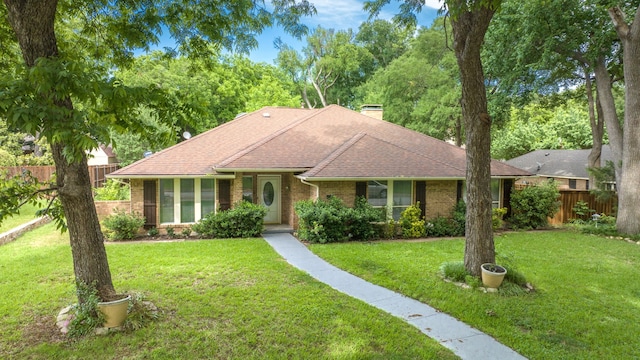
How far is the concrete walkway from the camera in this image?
5.05m

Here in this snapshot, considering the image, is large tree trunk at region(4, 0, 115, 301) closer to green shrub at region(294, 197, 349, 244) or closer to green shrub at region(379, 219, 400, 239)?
green shrub at region(294, 197, 349, 244)

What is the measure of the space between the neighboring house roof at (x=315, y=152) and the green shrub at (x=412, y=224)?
1271 mm

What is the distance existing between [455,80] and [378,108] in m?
8.58

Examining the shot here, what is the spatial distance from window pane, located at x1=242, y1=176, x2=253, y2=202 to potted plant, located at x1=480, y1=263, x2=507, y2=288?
29.5 ft

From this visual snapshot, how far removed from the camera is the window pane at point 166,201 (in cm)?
1283

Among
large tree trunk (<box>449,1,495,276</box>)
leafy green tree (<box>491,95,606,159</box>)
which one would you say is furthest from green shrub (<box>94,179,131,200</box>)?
leafy green tree (<box>491,95,606,159</box>)

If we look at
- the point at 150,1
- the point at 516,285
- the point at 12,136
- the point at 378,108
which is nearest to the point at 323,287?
the point at 516,285

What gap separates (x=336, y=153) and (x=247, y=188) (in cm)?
363

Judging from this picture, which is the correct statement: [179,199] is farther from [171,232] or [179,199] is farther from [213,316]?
[213,316]

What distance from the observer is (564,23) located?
47.0 feet

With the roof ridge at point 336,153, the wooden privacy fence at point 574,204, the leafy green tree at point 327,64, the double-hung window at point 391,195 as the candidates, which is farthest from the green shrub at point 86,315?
the leafy green tree at point 327,64

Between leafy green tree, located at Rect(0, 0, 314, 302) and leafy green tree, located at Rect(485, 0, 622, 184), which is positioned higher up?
leafy green tree, located at Rect(485, 0, 622, 184)

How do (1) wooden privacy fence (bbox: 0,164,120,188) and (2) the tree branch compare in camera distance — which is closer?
(2) the tree branch

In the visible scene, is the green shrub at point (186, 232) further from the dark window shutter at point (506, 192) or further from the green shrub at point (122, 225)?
the dark window shutter at point (506, 192)
